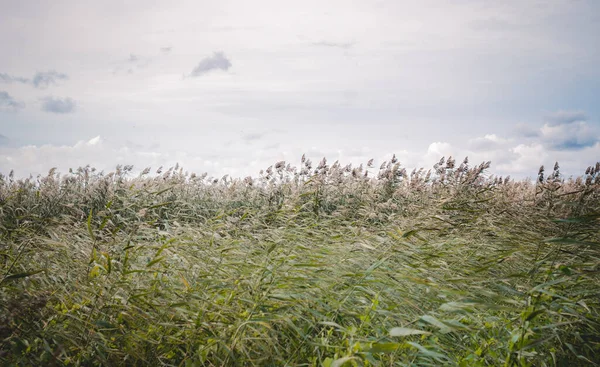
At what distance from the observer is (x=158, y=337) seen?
2.69 m

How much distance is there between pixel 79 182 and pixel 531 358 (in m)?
7.85

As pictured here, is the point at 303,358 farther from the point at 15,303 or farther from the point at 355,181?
the point at 355,181

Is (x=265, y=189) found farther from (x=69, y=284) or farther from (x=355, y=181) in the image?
(x=69, y=284)

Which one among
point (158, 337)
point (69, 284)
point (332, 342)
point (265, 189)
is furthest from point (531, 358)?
point (265, 189)

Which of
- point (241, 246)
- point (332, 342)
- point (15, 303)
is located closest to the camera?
point (15, 303)

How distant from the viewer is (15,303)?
7.81 feet

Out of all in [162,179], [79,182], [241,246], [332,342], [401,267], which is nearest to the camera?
[332,342]

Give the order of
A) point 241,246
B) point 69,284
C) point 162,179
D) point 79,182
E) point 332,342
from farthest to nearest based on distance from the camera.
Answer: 1. point 162,179
2. point 79,182
3. point 241,246
4. point 69,284
5. point 332,342

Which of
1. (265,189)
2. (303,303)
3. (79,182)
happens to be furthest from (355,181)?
(303,303)

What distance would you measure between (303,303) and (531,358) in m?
1.24

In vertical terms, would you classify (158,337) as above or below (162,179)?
below

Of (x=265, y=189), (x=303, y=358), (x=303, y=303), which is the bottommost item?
(x=303, y=358)

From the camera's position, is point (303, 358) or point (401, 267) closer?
point (303, 358)

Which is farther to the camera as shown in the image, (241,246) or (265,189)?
(265,189)
